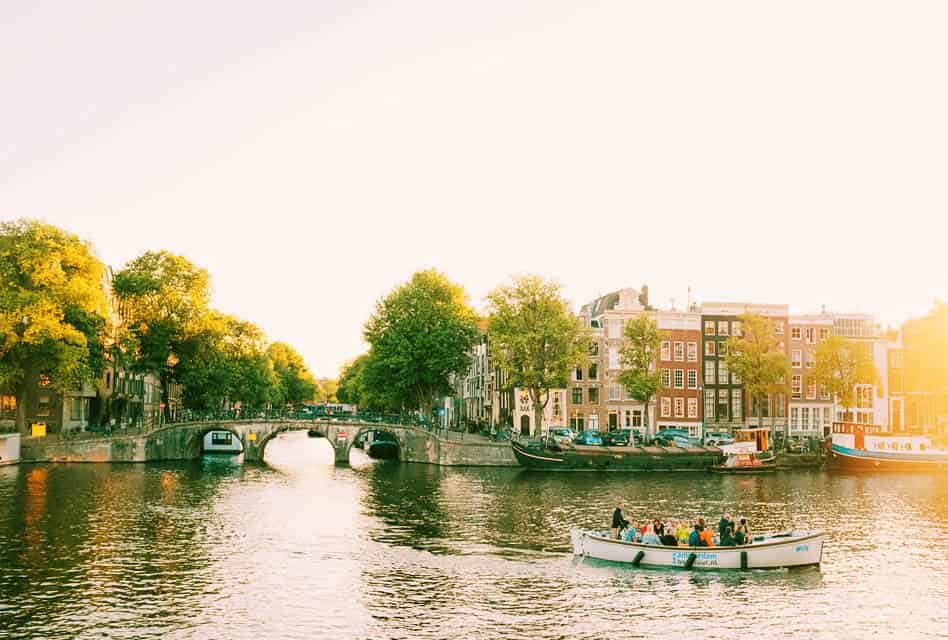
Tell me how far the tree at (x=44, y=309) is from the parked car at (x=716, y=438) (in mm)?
67191

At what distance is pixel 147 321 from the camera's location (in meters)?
106

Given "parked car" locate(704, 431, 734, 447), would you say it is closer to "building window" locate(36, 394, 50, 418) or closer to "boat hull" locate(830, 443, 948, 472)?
"boat hull" locate(830, 443, 948, 472)

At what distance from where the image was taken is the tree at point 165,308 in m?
106

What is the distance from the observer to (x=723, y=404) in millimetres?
122000

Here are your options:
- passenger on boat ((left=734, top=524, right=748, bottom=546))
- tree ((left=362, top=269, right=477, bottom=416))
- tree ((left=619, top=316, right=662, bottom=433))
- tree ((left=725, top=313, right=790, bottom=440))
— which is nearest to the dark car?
tree ((left=619, top=316, right=662, bottom=433))

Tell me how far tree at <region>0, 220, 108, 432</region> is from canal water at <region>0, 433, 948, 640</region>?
16.0m

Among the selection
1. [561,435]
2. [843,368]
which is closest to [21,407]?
[561,435]

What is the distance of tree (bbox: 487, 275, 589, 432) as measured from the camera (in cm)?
10244

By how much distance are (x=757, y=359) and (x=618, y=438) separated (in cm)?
2035

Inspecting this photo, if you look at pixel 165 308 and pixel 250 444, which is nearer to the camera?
pixel 250 444

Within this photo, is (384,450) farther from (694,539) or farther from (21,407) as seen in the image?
(694,539)

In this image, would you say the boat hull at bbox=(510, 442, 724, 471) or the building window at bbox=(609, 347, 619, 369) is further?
the building window at bbox=(609, 347, 619, 369)

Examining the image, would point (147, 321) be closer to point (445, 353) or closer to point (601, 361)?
point (445, 353)

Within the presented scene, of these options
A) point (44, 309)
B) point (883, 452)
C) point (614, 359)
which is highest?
point (44, 309)
